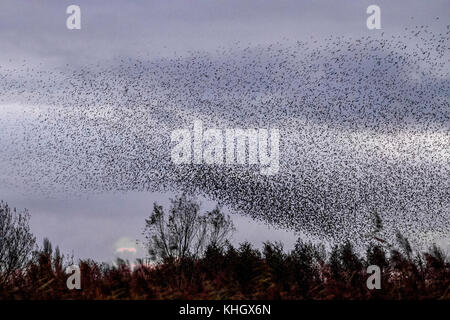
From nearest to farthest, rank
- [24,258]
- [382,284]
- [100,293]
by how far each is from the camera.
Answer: [100,293], [382,284], [24,258]

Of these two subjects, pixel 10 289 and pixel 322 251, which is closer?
pixel 10 289

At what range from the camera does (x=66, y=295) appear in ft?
45.7

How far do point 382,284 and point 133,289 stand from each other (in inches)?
290

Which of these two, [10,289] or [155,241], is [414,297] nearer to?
[10,289]

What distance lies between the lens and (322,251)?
5241 centimetres
